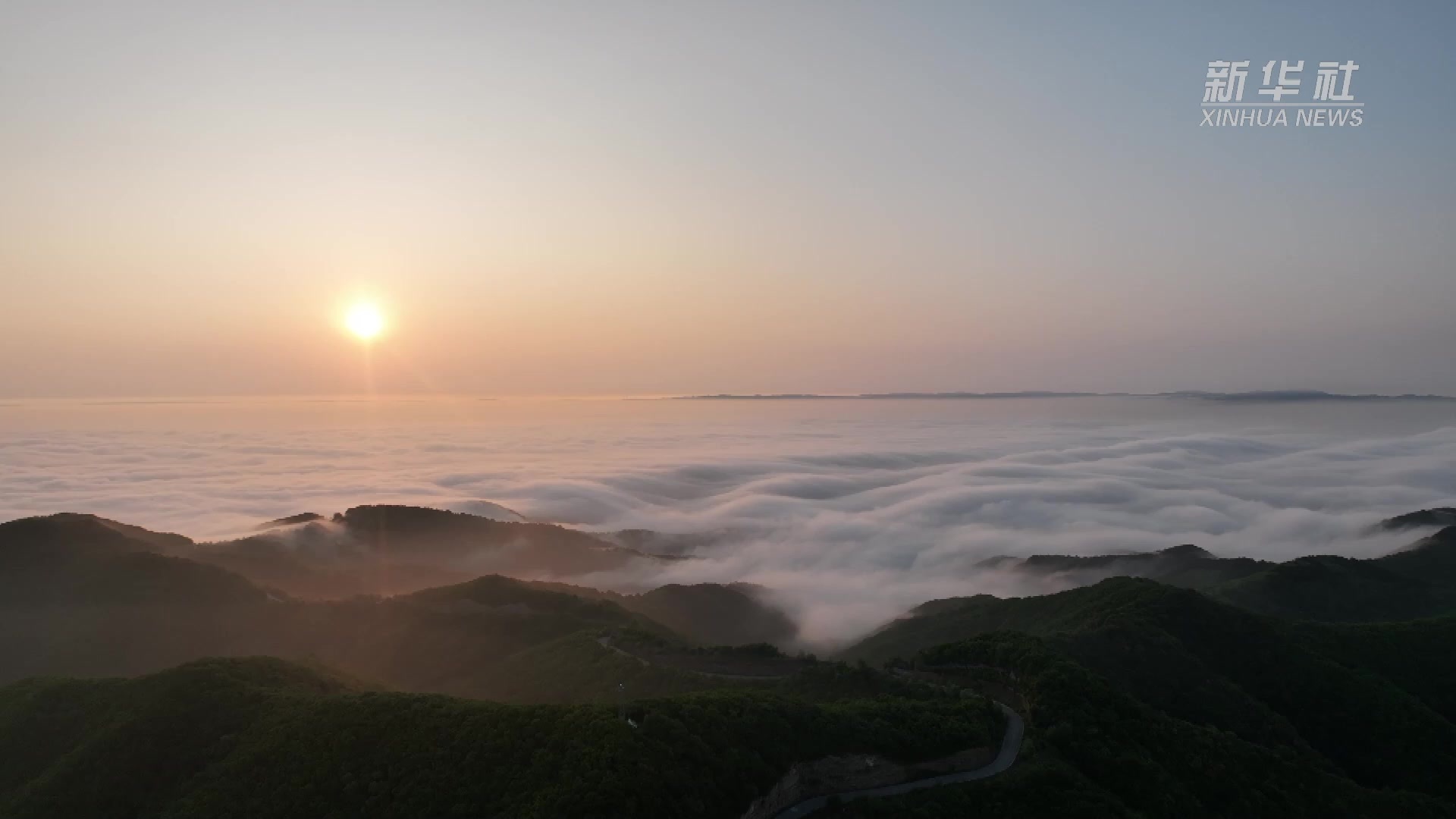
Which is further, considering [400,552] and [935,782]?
[400,552]

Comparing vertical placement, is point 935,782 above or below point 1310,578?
below

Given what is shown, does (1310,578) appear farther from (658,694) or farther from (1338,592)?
(658,694)

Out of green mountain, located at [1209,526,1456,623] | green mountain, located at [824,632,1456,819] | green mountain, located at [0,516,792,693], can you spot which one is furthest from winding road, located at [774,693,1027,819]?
green mountain, located at [1209,526,1456,623]

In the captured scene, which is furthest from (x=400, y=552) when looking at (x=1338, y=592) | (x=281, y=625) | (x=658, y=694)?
(x=1338, y=592)

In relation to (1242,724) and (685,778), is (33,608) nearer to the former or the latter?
(685,778)

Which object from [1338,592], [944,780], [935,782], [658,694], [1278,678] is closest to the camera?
[935,782]

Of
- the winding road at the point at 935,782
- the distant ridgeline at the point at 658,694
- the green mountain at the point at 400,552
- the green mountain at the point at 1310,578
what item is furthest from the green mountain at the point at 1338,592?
Answer: the green mountain at the point at 400,552

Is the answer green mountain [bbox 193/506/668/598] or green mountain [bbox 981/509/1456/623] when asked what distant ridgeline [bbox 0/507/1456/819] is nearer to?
green mountain [bbox 981/509/1456/623]

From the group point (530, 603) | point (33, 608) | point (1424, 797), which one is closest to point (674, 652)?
point (530, 603)
